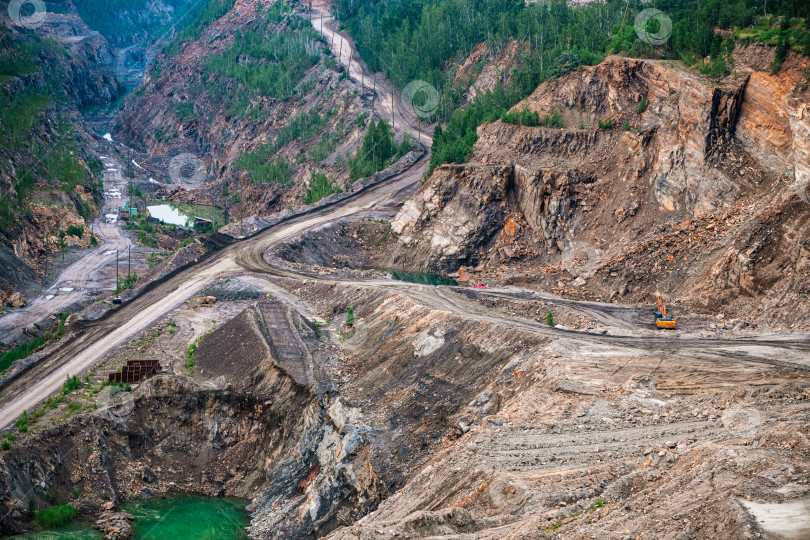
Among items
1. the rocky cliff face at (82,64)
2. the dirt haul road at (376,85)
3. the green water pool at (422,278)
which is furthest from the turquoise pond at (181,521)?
the rocky cliff face at (82,64)

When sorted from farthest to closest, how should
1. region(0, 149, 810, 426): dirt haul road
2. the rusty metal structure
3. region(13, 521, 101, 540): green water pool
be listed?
the rusty metal structure, region(0, 149, 810, 426): dirt haul road, region(13, 521, 101, 540): green water pool

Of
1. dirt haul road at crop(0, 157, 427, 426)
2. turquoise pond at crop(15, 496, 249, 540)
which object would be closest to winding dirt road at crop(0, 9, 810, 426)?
dirt haul road at crop(0, 157, 427, 426)

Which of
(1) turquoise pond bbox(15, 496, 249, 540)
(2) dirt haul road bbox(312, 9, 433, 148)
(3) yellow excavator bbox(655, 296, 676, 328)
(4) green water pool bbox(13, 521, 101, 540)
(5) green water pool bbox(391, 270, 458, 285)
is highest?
(2) dirt haul road bbox(312, 9, 433, 148)

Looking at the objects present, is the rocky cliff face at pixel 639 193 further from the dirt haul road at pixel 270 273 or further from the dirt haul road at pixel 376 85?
the dirt haul road at pixel 376 85

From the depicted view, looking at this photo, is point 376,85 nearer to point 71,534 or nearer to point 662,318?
point 662,318

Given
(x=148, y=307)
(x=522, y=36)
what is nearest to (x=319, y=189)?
(x=522, y=36)

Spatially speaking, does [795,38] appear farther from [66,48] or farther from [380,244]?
[66,48]

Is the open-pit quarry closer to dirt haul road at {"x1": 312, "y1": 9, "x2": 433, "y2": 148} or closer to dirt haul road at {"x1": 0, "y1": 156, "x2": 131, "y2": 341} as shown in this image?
dirt haul road at {"x1": 0, "y1": 156, "x2": 131, "y2": 341}
